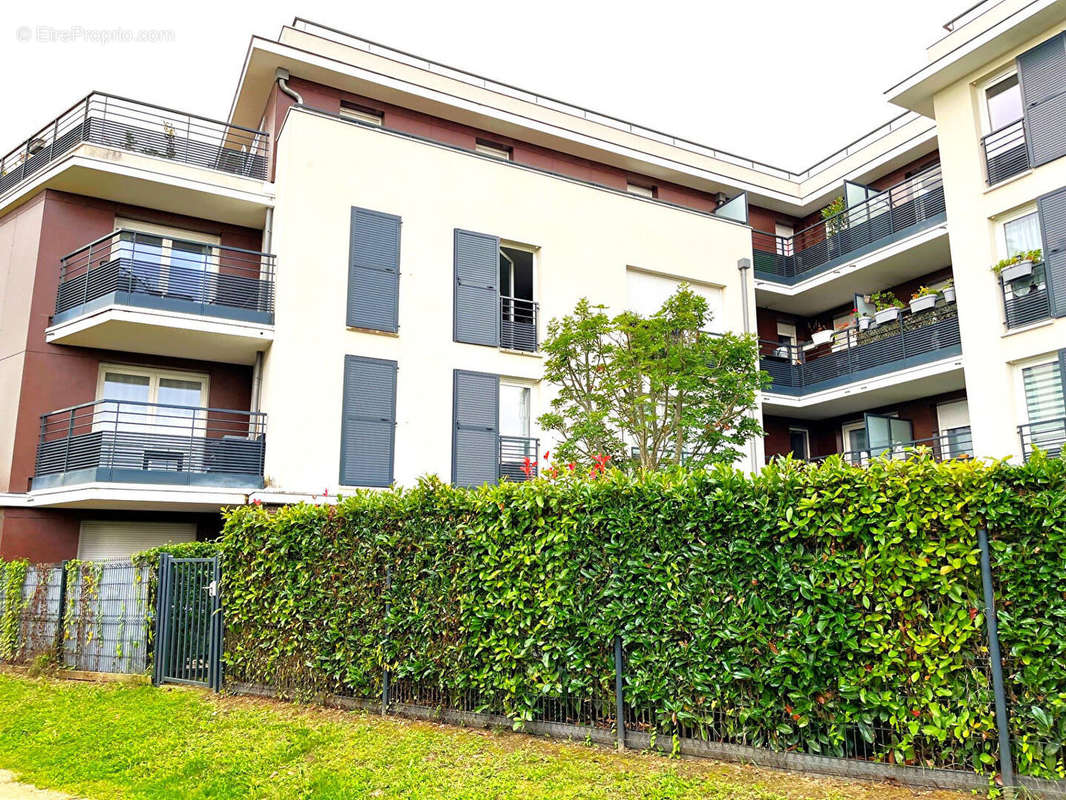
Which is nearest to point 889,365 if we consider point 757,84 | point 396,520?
point 757,84

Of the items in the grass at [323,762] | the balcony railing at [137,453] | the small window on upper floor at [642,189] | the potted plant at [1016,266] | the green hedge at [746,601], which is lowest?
the grass at [323,762]

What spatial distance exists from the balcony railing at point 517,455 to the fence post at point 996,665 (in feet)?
36.6

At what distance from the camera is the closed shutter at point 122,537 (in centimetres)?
1466

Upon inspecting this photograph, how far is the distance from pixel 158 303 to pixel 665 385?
924 cm

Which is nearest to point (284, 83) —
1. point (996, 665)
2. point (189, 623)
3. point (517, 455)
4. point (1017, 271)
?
point (517, 455)

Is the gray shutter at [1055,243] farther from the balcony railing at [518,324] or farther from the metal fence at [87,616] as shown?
the metal fence at [87,616]

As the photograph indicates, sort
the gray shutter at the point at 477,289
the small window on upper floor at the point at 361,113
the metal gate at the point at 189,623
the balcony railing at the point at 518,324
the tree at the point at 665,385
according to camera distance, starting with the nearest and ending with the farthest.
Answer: the metal gate at the point at 189,623, the tree at the point at 665,385, the gray shutter at the point at 477,289, the balcony railing at the point at 518,324, the small window on upper floor at the point at 361,113

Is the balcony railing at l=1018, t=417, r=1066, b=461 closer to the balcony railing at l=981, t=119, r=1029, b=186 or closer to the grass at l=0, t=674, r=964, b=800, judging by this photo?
the balcony railing at l=981, t=119, r=1029, b=186

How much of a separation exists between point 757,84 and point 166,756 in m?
16.6

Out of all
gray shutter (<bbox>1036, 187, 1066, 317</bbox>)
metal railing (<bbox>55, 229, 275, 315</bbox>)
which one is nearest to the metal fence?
metal railing (<bbox>55, 229, 275, 315</bbox>)

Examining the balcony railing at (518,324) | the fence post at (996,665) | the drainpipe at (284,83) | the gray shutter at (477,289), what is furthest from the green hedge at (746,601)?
the drainpipe at (284,83)

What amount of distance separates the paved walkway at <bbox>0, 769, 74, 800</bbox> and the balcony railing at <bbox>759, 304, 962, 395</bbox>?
15.6 m

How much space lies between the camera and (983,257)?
15859 millimetres

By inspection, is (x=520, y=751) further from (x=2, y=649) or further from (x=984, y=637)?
(x=2, y=649)
